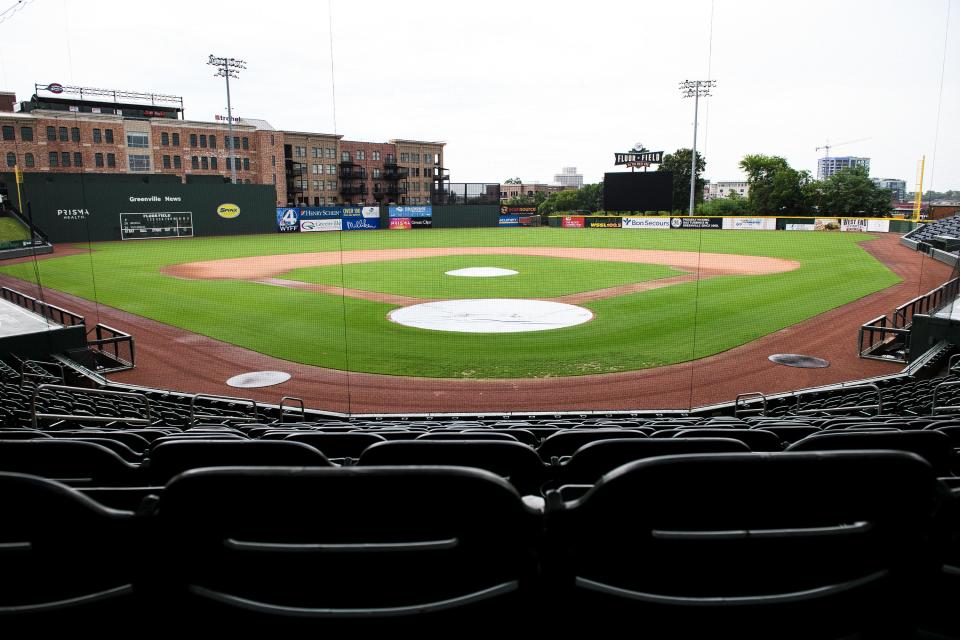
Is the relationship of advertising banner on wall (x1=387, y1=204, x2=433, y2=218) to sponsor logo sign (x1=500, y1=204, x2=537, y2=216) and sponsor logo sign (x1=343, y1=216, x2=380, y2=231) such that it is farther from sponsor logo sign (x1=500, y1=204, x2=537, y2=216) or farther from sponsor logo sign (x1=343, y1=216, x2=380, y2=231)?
sponsor logo sign (x1=500, y1=204, x2=537, y2=216)

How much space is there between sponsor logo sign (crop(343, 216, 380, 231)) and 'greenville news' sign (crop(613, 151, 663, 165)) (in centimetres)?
2186

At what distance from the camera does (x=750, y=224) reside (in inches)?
2131

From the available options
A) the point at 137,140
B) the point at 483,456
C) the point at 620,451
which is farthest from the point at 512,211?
the point at 483,456

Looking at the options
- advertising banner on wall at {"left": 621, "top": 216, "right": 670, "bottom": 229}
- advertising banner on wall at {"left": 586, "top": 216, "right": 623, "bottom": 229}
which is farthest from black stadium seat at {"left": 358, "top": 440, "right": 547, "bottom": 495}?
advertising banner on wall at {"left": 586, "top": 216, "right": 623, "bottom": 229}

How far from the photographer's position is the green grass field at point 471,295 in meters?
14.0

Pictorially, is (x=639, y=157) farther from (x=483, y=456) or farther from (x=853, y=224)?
(x=483, y=456)

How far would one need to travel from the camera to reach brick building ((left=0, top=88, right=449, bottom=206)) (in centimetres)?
3123

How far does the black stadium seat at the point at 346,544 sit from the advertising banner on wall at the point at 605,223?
189 ft

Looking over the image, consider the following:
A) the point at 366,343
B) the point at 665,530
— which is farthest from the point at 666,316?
the point at 665,530

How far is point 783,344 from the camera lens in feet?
49.3

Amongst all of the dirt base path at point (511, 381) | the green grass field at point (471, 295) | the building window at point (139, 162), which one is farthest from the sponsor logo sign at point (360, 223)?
the dirt base path at point (511, 381)

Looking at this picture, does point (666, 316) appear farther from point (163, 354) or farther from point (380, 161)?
point (380, 161)

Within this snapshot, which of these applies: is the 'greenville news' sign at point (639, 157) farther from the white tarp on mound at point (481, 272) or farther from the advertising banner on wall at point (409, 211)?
the white tarp on mound at point (481, 272)

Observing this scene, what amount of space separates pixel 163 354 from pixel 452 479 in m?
15.1
